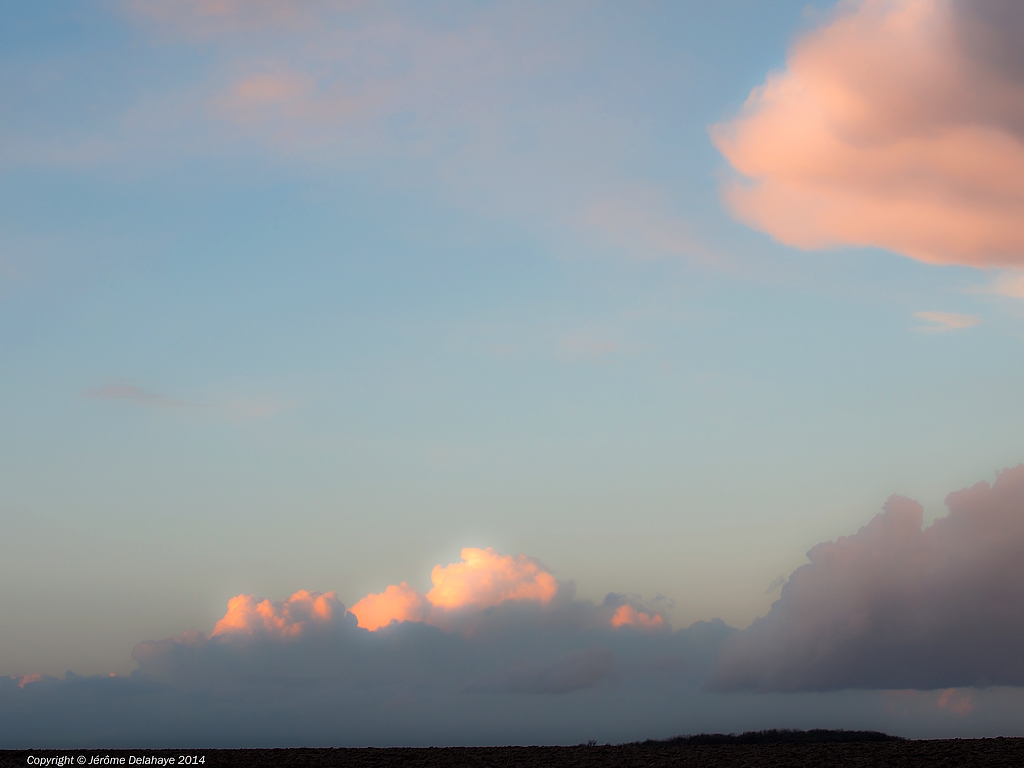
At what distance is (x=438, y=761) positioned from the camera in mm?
73375

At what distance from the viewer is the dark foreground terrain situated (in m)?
69.9

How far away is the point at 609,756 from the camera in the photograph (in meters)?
75.1

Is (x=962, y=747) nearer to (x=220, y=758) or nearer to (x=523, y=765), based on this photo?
(x=523, y=765)

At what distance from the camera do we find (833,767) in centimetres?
6775

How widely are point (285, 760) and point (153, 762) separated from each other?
9521 mm

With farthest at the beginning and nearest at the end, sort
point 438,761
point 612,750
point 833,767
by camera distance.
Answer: point 612,750 < point 438,761 < point 833,767

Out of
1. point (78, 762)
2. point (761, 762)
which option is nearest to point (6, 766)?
point (78, 762)

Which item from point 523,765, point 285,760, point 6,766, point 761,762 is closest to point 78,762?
point 6,766

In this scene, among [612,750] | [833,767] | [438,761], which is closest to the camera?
[833,767]

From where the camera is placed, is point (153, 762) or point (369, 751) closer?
point (153, 762)

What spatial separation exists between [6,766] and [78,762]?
4.73m

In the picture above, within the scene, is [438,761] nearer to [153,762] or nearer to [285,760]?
[285,760]

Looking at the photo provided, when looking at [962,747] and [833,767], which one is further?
Answer: [962,747]

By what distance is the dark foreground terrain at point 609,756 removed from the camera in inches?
2753
